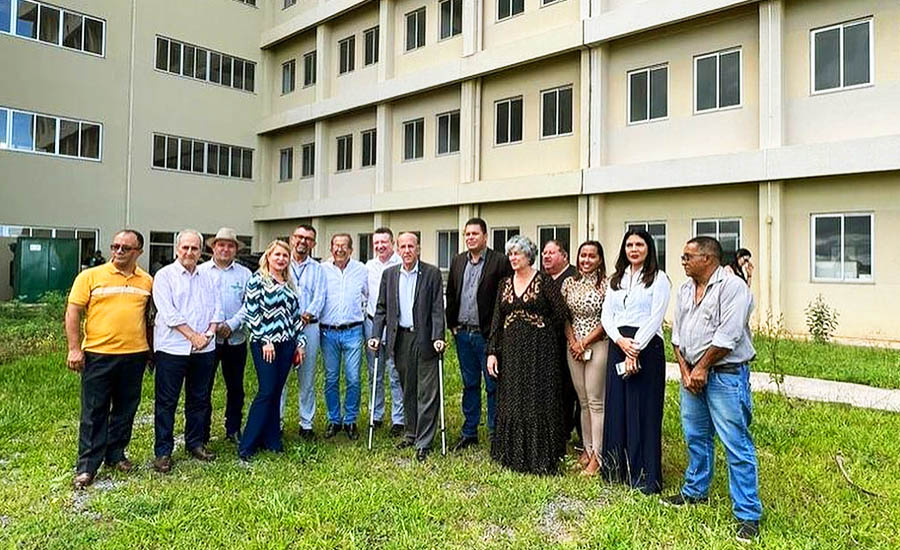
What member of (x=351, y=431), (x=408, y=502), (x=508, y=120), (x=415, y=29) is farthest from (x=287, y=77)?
(x=408, y=502)

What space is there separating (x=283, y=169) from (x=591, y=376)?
21965 mm

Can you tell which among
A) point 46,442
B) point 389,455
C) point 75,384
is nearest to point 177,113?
point 75,384

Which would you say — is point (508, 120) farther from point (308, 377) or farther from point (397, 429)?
point (308, 377)

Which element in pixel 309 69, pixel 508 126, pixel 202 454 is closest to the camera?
pixel 202 454

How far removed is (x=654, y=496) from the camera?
4273mm

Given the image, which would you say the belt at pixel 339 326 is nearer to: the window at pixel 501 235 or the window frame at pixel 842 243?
the window frame at pixel 842 243

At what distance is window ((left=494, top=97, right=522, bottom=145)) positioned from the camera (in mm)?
17125

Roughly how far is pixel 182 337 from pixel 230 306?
56cm

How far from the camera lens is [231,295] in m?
5.36

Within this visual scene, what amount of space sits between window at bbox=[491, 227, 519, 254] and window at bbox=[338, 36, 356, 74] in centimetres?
862

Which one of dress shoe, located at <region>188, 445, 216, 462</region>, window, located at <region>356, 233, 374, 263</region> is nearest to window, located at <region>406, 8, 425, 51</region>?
window, located at <region>356, 233, 374, 263</region>

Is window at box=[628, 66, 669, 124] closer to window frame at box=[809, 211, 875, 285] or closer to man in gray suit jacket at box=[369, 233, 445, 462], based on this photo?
window frame at box=[809, 211, 875, 285]

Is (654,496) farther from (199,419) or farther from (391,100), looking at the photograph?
(391,100)

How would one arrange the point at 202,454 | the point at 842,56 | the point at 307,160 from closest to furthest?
the point at 202,454, the point at 842,56, the point at 307,160
